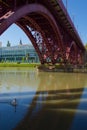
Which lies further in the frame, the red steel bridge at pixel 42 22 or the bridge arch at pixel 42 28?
the bridge arch at pixel 42 28

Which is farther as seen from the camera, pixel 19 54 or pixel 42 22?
pixel 19 54

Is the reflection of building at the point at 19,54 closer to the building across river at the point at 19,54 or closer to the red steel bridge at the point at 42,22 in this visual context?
the building across river at the point at 19,54

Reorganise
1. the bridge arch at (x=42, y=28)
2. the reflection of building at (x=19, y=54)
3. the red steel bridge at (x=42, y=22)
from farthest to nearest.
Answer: the reflection of building at (x=19, y=54) → the bridge arch at (x=42, y=28) → the red steel bridge at (x=42, y=22)

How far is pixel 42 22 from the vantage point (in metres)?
37.3

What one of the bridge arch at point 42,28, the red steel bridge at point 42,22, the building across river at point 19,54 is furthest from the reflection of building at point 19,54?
A: the bridge arch at point 42,28

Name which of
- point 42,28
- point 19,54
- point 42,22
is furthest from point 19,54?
point 42,22

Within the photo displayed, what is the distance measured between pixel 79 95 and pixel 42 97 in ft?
7.63

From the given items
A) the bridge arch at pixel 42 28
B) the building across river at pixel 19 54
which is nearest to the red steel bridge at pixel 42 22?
the bridge arch at pixel 42 28

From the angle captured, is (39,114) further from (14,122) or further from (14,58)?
(14,58)

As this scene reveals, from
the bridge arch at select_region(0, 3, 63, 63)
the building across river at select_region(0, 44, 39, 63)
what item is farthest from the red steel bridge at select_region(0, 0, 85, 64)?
the building across river at select_region(0, 44, 39, 63)

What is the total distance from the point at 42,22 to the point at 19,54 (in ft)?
267

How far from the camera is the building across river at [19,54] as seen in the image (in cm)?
11294

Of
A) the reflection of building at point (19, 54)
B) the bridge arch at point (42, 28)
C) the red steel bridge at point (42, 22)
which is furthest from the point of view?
the reflection of building at point (19, 54)

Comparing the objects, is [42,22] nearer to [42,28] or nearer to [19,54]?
[42,28]
